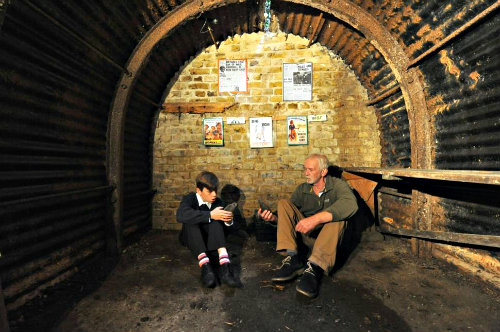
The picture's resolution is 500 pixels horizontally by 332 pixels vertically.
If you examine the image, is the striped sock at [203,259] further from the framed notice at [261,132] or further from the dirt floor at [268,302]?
the framed notice at [261,132]

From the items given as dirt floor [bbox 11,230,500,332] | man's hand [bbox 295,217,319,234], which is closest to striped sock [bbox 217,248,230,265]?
dirt floor [bbox 11,230,500,332]

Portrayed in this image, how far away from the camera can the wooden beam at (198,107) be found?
4.89 meters

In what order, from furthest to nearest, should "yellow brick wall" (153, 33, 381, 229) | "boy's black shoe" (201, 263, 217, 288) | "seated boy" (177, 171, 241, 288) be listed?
"yellow brick wall" (153, 33, 381, 229) → "seated boy" (177, 171, 241, 288) → "boy's black shoe" (201, 263, 217, 288)

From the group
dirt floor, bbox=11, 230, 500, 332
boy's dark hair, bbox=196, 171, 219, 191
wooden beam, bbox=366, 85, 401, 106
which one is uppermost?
wooden beam, bbox=366, 85, 401, 106

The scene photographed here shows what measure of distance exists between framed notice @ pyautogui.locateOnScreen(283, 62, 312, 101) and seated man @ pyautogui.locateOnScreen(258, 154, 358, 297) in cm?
193

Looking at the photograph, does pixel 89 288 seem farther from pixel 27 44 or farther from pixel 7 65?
pixel 27 44

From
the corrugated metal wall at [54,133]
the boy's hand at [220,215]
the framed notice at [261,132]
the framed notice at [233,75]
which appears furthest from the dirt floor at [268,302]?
the framed notice at [233,75]

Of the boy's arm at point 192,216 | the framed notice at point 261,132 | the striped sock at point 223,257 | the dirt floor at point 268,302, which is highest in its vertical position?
the framed notice at point 261,132

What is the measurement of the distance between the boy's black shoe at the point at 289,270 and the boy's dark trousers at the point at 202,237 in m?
0.84

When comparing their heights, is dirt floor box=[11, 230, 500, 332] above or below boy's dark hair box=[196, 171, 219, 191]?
below

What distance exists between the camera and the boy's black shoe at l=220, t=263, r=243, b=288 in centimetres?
279

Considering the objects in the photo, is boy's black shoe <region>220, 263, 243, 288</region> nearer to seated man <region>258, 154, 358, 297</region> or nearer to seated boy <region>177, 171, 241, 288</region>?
seated boy <region>177, 171, 241, 288</region>

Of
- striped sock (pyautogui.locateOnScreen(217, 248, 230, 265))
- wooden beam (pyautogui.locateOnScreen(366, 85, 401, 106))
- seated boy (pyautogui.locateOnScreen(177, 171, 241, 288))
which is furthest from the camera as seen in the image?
wooden beam (pyautogui.locateOnScreen(366, 85, 401, 106))

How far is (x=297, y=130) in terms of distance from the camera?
484 centimetres
